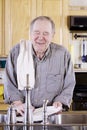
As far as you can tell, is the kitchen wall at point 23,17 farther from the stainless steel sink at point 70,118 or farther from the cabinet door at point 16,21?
the stainless steel sink at point 70,118

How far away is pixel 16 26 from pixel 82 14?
711 mm

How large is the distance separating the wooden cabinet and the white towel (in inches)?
54.7

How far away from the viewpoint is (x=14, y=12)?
3.06 meters

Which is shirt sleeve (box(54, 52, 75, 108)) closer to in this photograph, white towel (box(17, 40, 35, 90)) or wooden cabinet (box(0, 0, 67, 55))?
white towel (box(17, 40, 35, 90))

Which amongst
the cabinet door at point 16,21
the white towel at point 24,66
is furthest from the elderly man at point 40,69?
the cabinet door at point 16,21

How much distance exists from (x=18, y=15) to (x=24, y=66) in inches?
60.7

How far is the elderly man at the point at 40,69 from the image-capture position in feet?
5.40

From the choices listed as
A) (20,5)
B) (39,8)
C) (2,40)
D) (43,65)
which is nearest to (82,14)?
(39,8)

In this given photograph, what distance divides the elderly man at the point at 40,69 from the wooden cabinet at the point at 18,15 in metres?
1.30

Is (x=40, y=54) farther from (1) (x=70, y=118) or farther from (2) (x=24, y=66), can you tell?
(1) (x=70, y=118)

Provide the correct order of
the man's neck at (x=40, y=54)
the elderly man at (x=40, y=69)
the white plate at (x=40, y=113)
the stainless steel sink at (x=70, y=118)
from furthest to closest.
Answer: the man's neck at (x=40, y=54), the elderly man at (x=40, y=69), the stainless steel sink at (x=70, y=118), the white plate at (x=40, y=113)

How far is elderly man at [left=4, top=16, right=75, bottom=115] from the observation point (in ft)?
5.40

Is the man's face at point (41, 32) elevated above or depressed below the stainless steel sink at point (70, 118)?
above

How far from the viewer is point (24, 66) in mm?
1621
